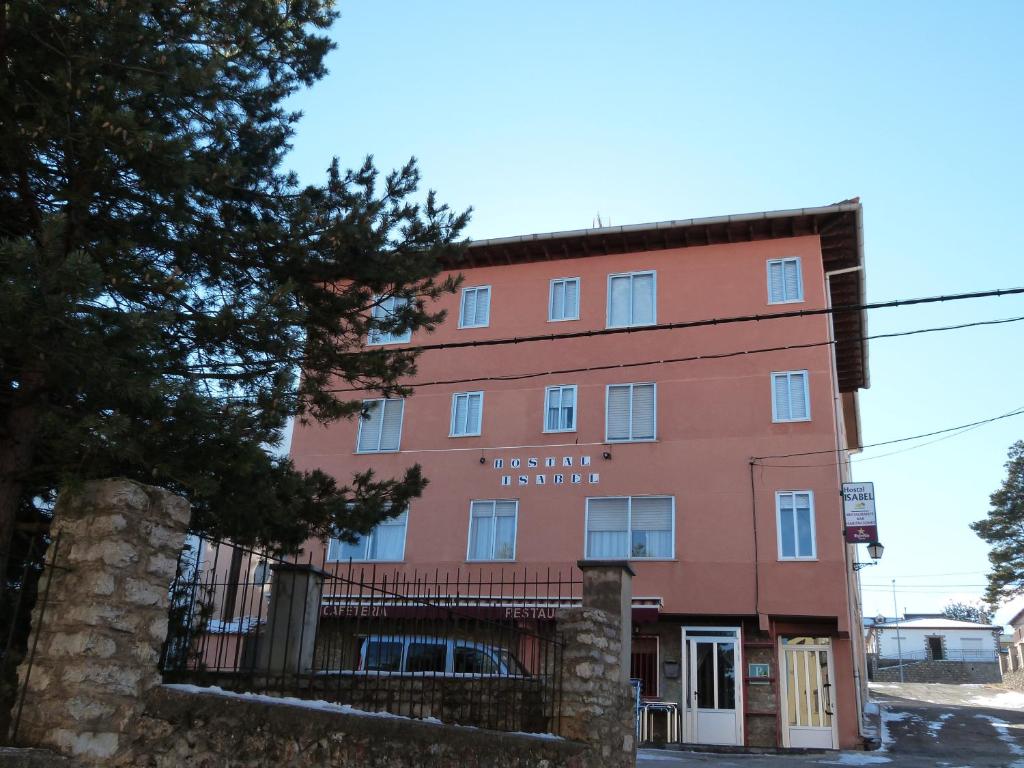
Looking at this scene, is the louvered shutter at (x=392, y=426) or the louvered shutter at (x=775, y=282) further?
the louvered shutter at (x=392, y=426)

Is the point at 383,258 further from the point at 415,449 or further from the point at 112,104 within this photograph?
the point at 415,449

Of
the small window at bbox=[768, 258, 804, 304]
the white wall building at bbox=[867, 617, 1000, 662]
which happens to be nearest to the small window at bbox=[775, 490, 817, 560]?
the small window at bbox=[768, 258, 804, 304]

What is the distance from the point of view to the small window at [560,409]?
24.0 m

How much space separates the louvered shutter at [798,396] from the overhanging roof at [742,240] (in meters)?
1.62

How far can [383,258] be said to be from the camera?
359 inches

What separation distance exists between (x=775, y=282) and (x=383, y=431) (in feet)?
35.7

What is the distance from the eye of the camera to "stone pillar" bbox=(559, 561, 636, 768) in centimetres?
1034

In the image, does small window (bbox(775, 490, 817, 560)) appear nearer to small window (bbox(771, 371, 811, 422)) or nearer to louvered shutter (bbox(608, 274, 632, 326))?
small window (bbox(771, 371, 811, 422))

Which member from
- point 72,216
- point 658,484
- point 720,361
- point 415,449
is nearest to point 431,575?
point 415,449

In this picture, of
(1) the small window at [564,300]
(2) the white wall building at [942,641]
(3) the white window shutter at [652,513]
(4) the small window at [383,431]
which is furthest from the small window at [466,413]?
(2) the white wall building at [942,641]

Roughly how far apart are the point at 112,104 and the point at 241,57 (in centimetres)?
203

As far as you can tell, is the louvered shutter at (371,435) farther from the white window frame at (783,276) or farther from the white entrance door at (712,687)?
the white window frame at (783,276)

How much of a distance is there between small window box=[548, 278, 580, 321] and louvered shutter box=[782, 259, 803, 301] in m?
5.30

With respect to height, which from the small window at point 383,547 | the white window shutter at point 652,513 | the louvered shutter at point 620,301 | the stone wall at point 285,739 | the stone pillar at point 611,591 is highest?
the louvered shutter at point 620,301
